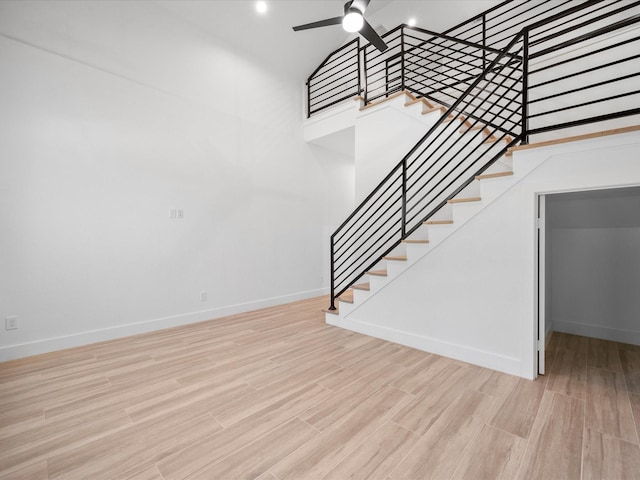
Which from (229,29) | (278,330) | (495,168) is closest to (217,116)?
(229,29)

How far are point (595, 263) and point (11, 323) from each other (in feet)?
21.9

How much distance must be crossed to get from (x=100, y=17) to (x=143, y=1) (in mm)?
670

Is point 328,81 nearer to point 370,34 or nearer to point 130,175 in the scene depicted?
point 370,34

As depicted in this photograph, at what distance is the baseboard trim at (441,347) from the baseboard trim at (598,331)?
6.19 ft

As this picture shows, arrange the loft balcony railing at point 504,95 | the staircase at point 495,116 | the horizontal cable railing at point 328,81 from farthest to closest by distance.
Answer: the horizontal cable railing at point 328,81 → the loft balcony railing at point 504,95 → the staircase at point 495,116

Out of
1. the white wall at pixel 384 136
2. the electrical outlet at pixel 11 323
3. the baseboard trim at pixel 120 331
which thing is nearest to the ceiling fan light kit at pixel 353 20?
the white wall at pixel 384 136

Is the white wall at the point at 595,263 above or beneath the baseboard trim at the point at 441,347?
above

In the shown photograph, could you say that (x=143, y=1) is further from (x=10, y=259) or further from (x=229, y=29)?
(x=10, y=259)

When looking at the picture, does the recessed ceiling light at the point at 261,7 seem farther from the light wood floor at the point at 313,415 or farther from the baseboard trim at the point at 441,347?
A: the light wood floor at the point at 313,415

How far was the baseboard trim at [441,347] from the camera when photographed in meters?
2.61

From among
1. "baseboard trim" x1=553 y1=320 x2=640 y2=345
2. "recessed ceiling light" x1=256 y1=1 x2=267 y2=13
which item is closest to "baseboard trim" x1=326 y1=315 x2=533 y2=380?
"baseboard trim" x1=553 y1=320 x2=640 y2=345

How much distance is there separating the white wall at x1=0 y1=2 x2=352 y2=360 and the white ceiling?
242mm

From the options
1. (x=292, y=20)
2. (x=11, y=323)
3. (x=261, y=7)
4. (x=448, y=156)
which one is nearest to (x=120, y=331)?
(x=11, y=323)

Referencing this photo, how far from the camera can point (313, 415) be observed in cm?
203
